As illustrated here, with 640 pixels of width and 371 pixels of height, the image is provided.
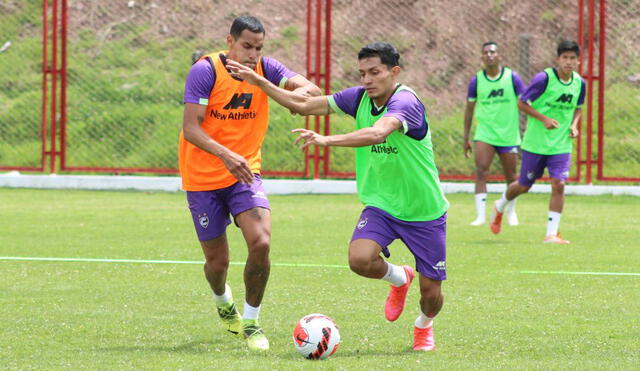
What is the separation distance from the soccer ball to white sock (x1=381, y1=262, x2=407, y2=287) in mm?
759

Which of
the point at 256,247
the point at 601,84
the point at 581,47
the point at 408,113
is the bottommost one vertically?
the point at 256,247

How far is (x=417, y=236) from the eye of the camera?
271 inches

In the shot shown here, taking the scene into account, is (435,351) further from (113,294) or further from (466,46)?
(466,46)

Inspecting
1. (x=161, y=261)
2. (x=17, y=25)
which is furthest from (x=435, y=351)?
(x=17, y=25)

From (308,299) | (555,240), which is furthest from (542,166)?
(308,299)

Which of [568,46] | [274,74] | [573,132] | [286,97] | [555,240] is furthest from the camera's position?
[573,132]

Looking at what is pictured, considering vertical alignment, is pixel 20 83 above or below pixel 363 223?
above

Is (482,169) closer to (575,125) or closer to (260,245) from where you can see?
(575,125)

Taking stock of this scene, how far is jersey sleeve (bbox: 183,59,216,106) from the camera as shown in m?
7.01

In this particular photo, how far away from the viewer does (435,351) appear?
6691 mm

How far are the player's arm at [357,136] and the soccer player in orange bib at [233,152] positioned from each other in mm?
1004

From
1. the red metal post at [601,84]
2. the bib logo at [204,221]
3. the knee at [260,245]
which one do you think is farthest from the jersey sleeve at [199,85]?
the red metal post at [601,84]

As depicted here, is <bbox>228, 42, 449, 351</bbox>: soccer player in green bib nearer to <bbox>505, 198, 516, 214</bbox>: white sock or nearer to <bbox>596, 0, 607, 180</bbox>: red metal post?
<bbox>505, 198, 516, 214</bbox>: white sock

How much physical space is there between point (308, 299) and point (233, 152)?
2.04 m
